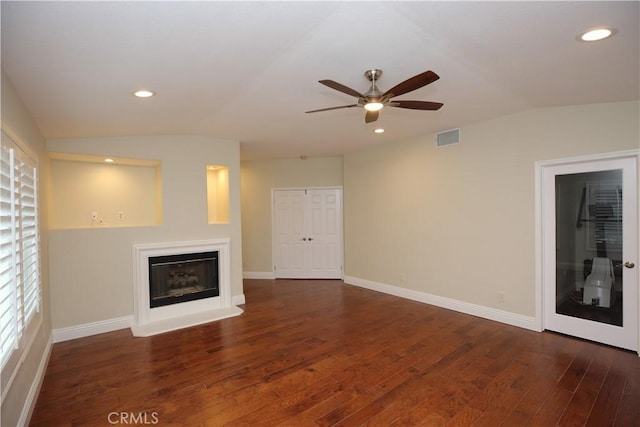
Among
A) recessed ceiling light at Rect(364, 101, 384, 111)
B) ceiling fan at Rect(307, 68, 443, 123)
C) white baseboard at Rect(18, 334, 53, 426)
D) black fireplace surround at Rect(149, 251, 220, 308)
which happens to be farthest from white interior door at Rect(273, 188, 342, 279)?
white baseboard at Rect(18, 334, 53, 426)

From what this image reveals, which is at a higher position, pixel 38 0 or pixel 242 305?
pixel 38 0

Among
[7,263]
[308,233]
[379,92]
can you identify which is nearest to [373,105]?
[379,92]

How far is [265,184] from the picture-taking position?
7258 millimetres

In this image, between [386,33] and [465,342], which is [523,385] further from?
[386,33]

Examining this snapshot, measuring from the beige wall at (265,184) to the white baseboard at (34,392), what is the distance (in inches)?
167

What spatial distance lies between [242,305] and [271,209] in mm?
2623

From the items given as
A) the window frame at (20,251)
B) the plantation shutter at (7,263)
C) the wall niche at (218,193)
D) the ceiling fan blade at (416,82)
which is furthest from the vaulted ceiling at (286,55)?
the wall niche at (218,193)

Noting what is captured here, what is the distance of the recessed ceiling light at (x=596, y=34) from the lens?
78.0 inches

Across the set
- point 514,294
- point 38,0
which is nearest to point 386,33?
point 38,0

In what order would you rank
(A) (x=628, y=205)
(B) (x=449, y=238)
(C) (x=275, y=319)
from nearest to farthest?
(A) (x=628, y=205), (C) (x=275, y=319), (B) (x=449, y=238)

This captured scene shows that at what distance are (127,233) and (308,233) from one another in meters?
3.72

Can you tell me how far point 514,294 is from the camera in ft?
13.5

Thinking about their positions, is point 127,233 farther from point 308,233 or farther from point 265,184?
point 308,233

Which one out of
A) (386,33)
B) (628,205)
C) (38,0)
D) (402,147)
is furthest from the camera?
(402,147)
